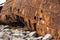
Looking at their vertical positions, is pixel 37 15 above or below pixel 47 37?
above

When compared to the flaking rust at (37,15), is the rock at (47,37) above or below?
below

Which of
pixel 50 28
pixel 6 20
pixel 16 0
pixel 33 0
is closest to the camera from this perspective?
pixel 50 28

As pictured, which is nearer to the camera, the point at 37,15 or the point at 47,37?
the point at 47,37

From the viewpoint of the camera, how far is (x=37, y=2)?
18.8 feet

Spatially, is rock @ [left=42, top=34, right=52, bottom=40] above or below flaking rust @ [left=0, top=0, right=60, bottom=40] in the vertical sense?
below

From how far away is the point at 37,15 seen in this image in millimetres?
5680

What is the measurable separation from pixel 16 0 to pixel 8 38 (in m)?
1.61

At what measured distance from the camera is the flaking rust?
5.07 metres

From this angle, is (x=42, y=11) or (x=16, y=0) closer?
(x=42, y=11)

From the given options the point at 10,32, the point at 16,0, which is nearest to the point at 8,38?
the point at 10,32

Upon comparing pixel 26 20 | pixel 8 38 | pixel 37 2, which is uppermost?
pixel 37 2

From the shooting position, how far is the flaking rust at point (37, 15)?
199 inches

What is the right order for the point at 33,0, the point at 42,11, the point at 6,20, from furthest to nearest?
the point at 6,20
the point at 33,0
the point at 42,11

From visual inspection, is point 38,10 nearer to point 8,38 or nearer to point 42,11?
point 42,11
